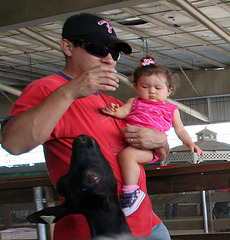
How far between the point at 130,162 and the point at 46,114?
1.43 feet

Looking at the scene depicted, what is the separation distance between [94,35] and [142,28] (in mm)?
8300

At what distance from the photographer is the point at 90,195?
114 cm

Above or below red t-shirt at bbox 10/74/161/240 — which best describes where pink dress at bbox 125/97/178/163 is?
above

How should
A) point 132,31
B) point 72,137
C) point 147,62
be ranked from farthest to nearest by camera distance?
1. point 132,31
2. point 147,62
3. point 72,137

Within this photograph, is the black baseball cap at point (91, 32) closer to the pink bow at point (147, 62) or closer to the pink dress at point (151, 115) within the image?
the pink dress at point (151, 115)

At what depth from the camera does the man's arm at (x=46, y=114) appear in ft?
3.89

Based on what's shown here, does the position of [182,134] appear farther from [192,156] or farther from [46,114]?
[192,156]

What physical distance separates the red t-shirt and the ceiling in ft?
14.8

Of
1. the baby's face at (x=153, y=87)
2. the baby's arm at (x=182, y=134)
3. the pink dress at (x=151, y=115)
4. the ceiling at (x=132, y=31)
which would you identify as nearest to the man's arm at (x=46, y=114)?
the pink dress at (x=151, y=115)

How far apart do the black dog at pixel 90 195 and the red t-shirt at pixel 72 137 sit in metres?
0.13

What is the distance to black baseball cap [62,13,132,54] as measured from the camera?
1.43 metres

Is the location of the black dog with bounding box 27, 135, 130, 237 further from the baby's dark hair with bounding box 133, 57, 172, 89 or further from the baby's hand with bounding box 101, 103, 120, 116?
the baby's dark hair with bounding box 133, 57, 172, 89

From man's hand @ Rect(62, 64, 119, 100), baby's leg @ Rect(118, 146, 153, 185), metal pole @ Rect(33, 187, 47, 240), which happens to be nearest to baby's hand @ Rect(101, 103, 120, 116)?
baby's leg @ Rect(118, 146, 153, 185)

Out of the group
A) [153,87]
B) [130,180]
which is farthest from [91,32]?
[153,87]
